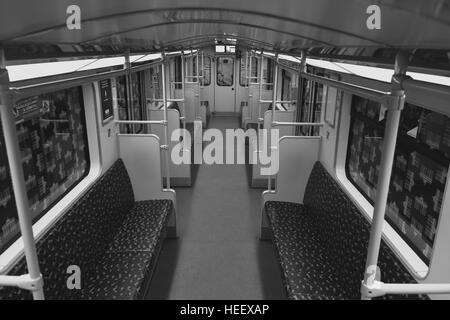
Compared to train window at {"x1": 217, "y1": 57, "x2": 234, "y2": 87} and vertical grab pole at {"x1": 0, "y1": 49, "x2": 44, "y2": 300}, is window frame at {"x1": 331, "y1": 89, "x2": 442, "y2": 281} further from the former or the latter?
train window at {"x1": 217, "y1": 57, "x2": 234, "y2": 87}

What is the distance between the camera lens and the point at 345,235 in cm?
303

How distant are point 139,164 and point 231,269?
170cm

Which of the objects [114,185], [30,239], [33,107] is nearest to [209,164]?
[114,185]

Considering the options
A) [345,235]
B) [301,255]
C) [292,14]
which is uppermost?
[292,14]

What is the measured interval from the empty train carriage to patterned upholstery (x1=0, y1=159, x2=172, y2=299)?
17 millimetres

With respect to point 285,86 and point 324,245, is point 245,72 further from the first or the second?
point 324,245

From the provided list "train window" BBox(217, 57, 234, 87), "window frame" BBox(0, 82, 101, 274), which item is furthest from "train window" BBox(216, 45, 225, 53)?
"window frame" BBox(0, 82, 101, 274)

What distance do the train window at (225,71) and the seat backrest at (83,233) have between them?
920 centimetres

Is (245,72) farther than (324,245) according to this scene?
Yes

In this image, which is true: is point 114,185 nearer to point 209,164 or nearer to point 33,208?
point 33,208

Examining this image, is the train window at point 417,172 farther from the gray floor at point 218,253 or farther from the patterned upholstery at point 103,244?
the patterned upholstery at point 103,244

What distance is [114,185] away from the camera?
3902 mm

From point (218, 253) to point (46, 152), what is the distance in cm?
223

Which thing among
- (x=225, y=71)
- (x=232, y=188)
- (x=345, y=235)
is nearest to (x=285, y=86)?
(x=232, y=188)
